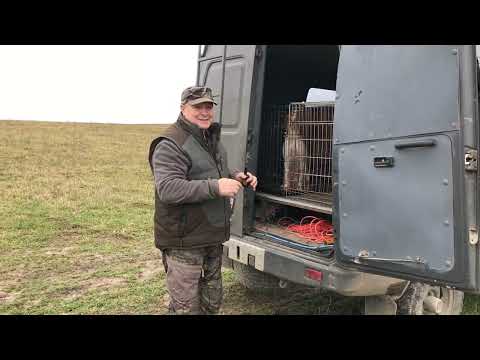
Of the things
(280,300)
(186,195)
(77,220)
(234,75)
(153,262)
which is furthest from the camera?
(77,220)

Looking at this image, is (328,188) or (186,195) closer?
(186,195)

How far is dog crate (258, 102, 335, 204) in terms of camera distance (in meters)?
3.89

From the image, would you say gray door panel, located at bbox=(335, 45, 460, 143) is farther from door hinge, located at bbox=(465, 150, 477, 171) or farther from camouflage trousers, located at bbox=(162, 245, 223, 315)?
camouflage trousers, located at bbox=(162, 245, 223, 315)

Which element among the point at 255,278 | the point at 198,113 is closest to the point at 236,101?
the point at 198,113

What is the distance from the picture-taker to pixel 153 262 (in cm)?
572

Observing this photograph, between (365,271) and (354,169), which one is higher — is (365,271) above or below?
below

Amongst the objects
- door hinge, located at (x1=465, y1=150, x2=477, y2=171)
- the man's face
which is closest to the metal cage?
the man's face

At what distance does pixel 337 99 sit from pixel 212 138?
88 cm

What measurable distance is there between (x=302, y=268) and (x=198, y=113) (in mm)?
1327

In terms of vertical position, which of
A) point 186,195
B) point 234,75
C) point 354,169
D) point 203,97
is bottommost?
point 186,195

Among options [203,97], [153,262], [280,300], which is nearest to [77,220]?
[153,262]

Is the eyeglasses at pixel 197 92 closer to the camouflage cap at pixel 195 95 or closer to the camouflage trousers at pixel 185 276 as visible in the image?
the camouflage cap at pixel 195 95

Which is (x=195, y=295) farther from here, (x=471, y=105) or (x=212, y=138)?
(x=471, y=105)

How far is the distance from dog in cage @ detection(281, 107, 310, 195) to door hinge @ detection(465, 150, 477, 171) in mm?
1769
